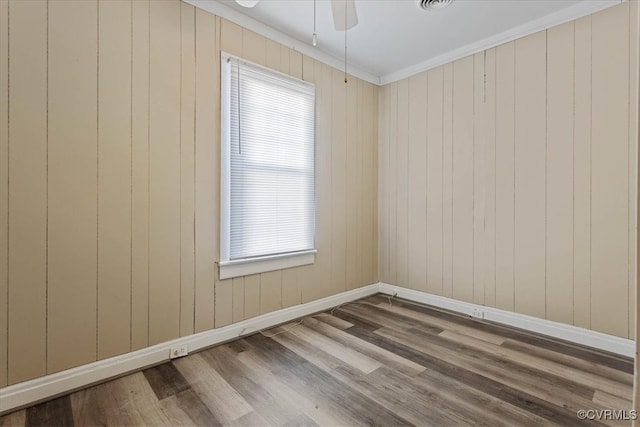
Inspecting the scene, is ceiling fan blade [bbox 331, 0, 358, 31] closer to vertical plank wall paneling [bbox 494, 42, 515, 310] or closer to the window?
the window

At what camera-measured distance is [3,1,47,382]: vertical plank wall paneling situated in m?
1.72

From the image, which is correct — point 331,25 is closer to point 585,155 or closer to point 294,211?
point 294,211

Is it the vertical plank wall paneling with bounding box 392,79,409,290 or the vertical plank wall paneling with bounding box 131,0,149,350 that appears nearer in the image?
the vertical plank wall paneling with bounding box 131,0,149,350

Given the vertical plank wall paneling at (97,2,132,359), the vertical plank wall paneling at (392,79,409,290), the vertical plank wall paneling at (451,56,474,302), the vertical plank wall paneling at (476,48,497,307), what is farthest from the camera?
the vertical plank wall paneling at (392,79,409,290)

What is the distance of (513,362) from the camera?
2.23 m

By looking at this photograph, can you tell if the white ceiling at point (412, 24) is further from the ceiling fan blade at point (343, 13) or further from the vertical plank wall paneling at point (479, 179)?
the ceiling fan blade at point (343, 13)

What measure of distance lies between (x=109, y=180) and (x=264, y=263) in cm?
135

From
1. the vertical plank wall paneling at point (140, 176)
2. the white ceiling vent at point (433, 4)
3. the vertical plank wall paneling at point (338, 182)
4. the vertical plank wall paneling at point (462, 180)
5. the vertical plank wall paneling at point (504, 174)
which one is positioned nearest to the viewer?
the vertical plank wall paneling at point (140, 176)

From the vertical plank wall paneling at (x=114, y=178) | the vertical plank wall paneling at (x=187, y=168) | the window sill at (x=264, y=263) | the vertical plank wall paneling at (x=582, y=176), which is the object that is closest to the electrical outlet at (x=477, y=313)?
the vertical plank wall paneling at (x=582, y=176)

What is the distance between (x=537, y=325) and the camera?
8.96ft

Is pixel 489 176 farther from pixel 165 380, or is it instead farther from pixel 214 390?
pixel 165 380

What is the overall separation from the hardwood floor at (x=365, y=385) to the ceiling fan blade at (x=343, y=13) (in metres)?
2.32

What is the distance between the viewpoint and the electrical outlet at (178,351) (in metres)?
2.27

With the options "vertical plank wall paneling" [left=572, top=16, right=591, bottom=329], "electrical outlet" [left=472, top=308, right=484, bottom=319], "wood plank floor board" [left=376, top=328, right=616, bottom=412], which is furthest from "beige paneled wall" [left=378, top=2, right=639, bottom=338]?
"wood plank floor board" [left=376, top=328, right=616, bottom=412]
